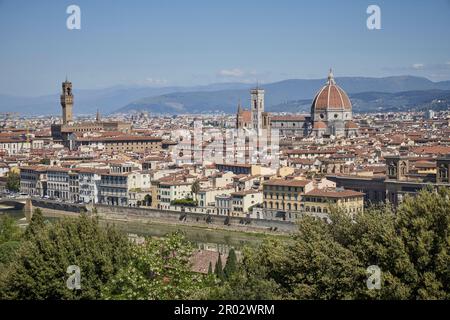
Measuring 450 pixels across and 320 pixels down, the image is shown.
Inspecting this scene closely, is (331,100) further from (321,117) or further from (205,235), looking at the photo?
(205,235)

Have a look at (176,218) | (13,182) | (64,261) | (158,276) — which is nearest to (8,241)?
(64,261)

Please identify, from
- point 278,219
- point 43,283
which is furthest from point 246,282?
point 278,219

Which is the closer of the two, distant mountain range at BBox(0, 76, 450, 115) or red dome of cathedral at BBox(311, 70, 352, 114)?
red dome of cathedral at BBox(311, 70, 352, 114)

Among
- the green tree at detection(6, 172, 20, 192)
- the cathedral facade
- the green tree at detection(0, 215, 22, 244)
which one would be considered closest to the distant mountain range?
the cathedral facade

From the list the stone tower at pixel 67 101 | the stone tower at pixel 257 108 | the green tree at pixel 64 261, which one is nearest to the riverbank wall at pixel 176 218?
the green tree at pixel 64 261

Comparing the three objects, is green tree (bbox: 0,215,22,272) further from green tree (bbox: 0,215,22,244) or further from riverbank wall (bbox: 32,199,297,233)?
riverbank wall (bbox: 32,199,297,233)
